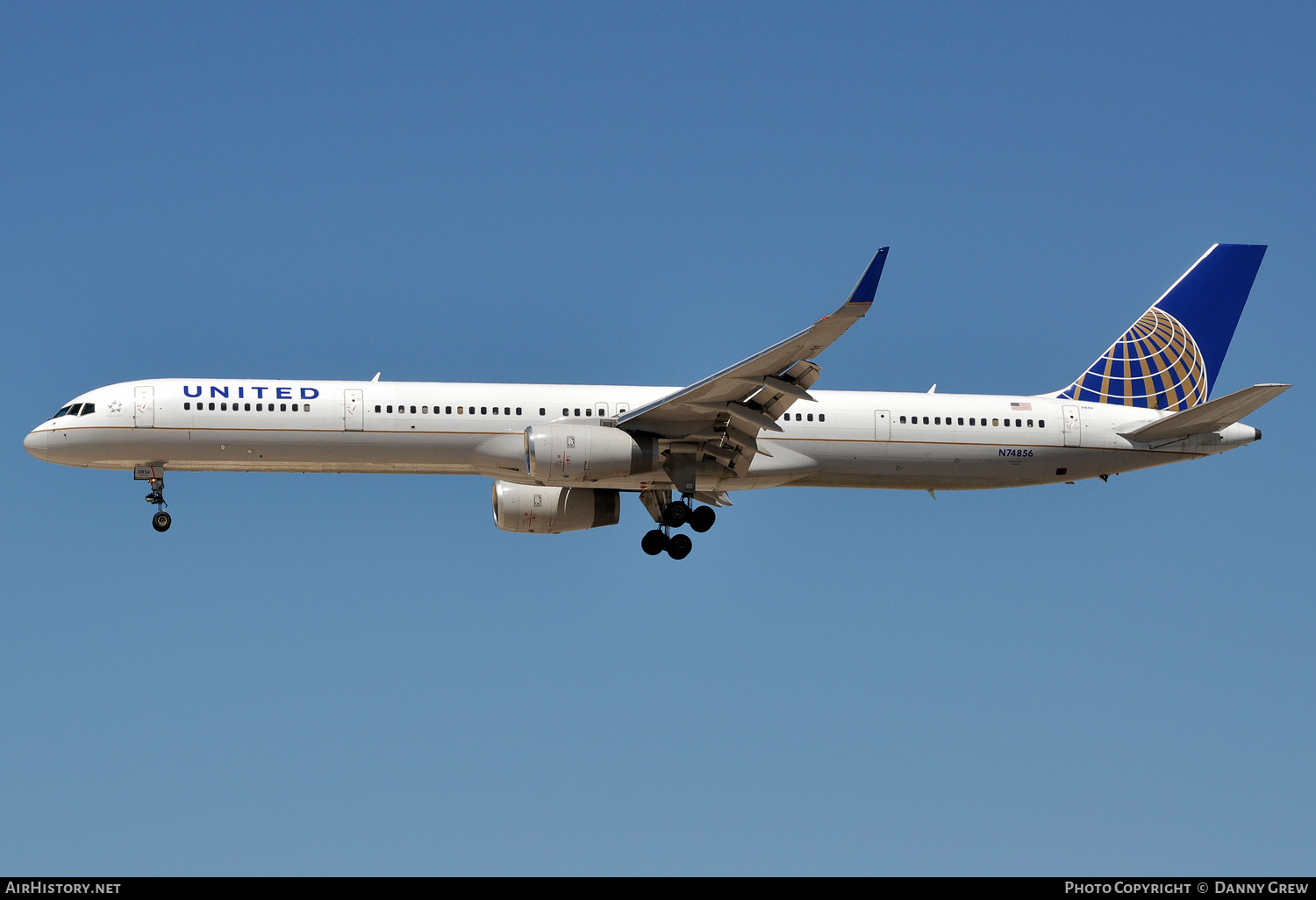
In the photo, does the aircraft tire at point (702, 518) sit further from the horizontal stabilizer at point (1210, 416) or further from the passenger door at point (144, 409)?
the passenger door at point (144, 409)

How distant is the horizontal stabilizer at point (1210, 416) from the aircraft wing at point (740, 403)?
33.3ft

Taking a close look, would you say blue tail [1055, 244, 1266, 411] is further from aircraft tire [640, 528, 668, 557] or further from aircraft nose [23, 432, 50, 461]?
aircraft nose [23, 432, 50, 461]

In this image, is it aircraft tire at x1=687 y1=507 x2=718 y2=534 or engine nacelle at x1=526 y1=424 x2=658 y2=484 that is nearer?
engine nacelle at x1=526 y1=424 x2=658 y2=484

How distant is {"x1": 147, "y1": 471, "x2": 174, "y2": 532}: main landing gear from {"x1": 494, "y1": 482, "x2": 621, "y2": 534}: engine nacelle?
27.9 ft

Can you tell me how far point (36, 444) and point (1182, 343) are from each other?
31.1 metres

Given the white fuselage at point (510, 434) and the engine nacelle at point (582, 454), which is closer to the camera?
the engine nacelle at point (582, 454)

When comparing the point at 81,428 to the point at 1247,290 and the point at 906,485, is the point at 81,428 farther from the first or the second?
the point at 1247,290

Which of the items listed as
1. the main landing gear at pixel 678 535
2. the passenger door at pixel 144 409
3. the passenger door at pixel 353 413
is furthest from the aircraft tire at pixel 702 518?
the passenger door at pixel 144 409

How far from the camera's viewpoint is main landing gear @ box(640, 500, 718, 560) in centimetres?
3972

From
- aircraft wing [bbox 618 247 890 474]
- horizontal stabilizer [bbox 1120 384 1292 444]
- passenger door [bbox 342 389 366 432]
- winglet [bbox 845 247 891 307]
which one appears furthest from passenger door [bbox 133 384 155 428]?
horizontal stabilizer [bbox 1120 384 1292 444]

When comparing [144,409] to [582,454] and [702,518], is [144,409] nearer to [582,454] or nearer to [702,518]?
[582,454]

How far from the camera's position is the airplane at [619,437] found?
124 feet

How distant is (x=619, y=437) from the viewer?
3762cm
